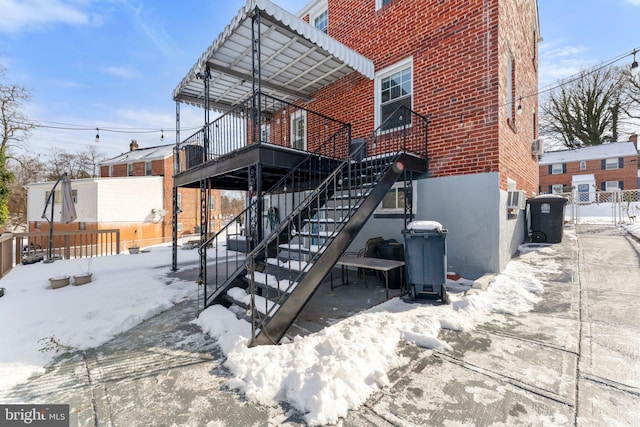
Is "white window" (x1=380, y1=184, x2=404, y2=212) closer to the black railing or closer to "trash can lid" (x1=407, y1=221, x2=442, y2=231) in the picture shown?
the black railing

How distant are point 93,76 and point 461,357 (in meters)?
23.2

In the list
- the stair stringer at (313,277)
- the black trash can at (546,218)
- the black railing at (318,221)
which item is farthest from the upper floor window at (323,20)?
the black trash can at (546,218)

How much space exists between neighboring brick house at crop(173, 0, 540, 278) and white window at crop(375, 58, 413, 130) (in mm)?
27

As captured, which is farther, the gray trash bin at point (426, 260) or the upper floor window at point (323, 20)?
the upper floor window at point (323, 20)

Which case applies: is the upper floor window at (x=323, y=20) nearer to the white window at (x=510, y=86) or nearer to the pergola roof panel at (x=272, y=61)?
the pergola roof panel at (x=272, y=61)

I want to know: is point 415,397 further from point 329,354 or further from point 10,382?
point 10,382

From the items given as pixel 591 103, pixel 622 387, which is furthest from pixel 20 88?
pixel 591 103

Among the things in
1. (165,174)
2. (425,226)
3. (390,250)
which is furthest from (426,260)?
(165,174)

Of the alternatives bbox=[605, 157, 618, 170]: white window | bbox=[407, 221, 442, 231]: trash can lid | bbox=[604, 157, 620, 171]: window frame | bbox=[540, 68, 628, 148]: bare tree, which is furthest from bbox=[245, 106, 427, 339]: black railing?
bbox=[605, 157, 618, 170]: white window

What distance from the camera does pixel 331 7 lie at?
8.62m

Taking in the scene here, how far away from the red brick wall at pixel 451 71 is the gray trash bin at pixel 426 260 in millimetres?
2193

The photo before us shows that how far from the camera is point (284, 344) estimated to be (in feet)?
10.1

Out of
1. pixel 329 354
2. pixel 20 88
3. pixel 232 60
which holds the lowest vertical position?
pixel 329 354

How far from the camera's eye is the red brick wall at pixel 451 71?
5.45 m
